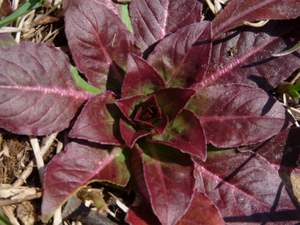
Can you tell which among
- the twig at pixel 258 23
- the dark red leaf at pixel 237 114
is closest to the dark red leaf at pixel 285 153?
the dark red leaf at pixel 237 114

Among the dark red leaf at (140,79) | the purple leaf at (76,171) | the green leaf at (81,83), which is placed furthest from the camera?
the green leaf at (81,83)

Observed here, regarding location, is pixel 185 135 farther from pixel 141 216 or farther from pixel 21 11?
pixel 21 11

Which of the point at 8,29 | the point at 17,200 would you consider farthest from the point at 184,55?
the point at 17,200

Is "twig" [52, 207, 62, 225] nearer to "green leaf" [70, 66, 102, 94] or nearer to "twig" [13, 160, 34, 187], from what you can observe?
"twig" [13, 160, 34, 187]

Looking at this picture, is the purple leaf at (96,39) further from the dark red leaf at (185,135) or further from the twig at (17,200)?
the twig at (17,200)

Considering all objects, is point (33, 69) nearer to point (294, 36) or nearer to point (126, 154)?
point (126, 154)

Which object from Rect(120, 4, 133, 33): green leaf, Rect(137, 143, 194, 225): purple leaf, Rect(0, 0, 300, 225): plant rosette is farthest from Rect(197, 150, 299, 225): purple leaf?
Rect(120, 4, 133, 33): green leaf
